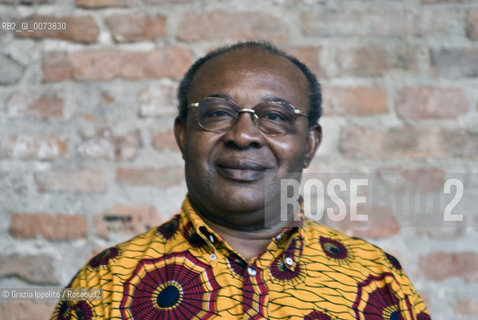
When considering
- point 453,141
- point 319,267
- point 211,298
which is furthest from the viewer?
point 453,141

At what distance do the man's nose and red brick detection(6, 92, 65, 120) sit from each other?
3.00ft

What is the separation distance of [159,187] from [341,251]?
792 mm

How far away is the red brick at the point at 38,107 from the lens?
6.26 ft

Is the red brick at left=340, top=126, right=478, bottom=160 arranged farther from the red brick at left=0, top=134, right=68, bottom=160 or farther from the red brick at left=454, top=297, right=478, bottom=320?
the red brick at left=0, top=134, right=68, bottom=160

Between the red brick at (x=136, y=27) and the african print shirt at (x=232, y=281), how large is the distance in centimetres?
87

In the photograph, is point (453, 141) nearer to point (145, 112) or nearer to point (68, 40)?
point (145, 112)

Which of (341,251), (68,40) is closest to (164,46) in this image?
(68,40)

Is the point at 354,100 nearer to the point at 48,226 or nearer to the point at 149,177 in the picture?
the point at 149,177

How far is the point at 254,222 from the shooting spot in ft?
4.38

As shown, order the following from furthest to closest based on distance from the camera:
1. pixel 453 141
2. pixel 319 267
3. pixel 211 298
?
pixel 453 141 < pixel 319 267 < pixel 211 298

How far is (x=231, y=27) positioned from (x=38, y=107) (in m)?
0.83

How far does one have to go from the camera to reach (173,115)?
1.88m

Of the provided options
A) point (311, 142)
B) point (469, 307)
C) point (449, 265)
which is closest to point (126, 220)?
point (311, 142)

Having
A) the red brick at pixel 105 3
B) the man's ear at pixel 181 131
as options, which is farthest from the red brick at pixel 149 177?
the red brick at pixel 105 3
